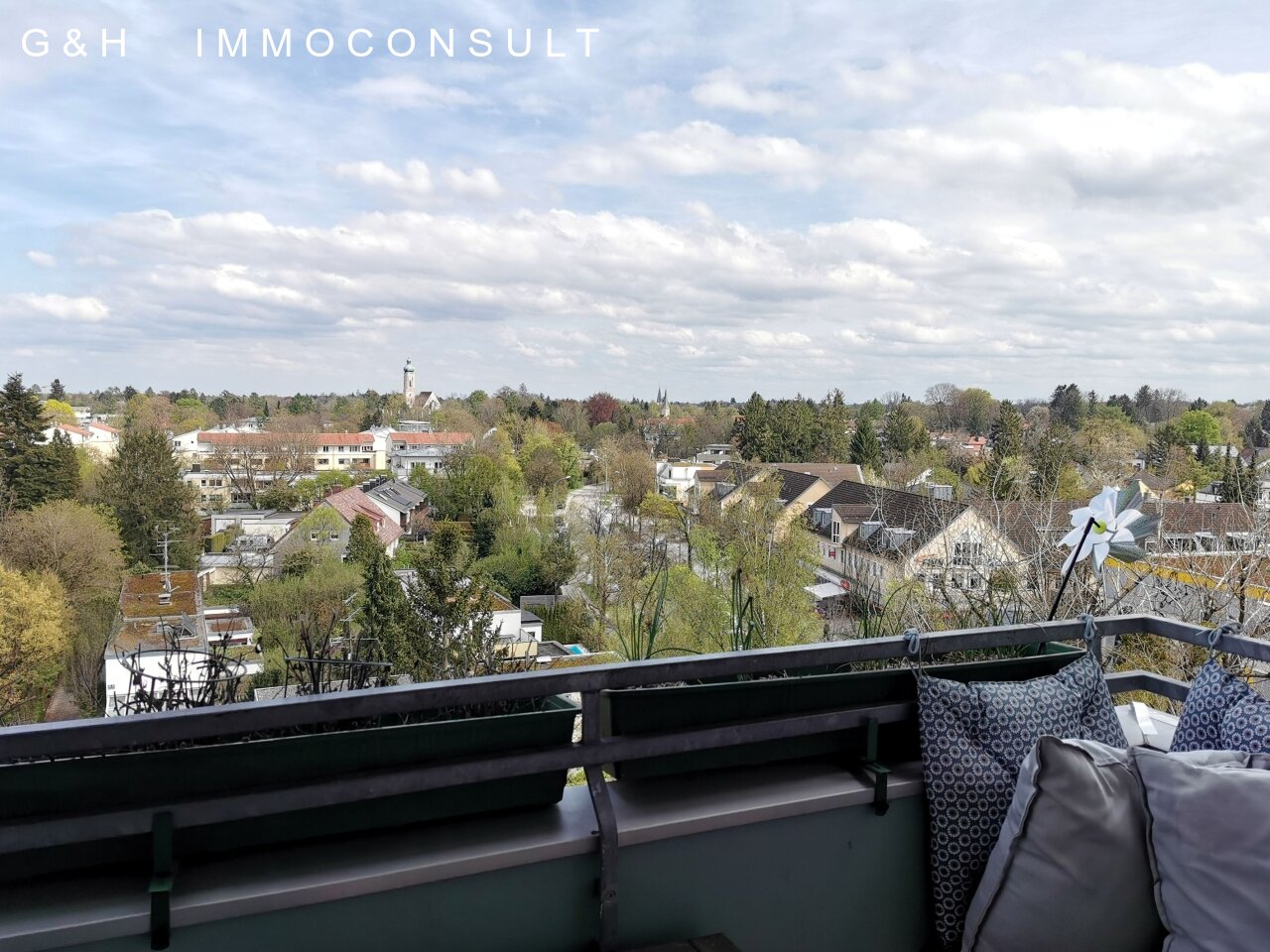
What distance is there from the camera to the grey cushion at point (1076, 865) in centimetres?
104

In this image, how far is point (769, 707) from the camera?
1.11 m

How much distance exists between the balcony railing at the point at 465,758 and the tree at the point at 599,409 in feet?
119

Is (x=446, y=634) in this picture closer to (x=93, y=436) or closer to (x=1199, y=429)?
(x=1199, y=429)

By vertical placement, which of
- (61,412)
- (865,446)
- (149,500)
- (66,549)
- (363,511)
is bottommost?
(66,549)

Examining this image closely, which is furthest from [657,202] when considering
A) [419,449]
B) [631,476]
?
[419,449]

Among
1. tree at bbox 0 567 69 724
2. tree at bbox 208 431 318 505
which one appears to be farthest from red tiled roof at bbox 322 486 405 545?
tree at bbox 0 567 69 724

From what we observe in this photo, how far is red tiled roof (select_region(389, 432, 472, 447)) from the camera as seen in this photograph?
32312 mm

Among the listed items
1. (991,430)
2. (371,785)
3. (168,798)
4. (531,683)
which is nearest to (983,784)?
(531,683)

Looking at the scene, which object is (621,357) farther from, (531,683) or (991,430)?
(531,683)

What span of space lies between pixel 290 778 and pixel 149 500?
87.2 feet

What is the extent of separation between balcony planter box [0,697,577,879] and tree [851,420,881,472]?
2630 centimetres

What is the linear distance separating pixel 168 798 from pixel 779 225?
30636mm

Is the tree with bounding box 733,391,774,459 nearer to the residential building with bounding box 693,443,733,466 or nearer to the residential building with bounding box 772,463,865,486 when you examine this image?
the residential building with bounding box 693,443,733,466

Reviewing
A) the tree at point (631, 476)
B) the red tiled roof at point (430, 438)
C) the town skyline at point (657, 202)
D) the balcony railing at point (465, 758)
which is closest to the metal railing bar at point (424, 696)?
the balcony railing at point (465, 758)
